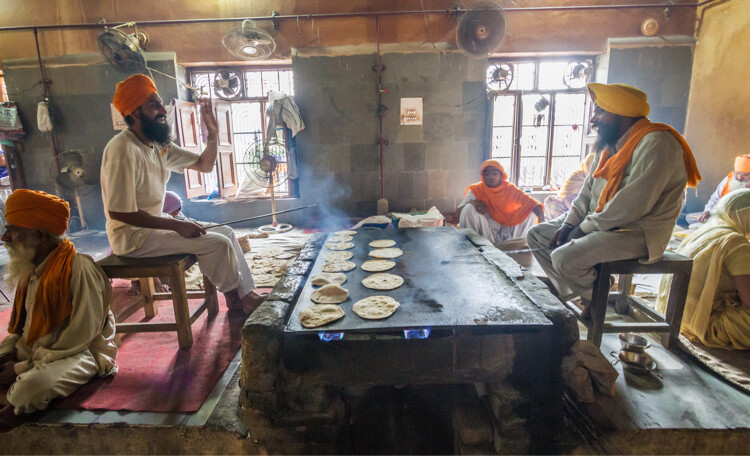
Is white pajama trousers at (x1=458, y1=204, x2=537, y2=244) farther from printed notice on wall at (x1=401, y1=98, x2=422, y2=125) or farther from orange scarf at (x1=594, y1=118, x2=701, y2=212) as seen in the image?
printed notice on wall at (x1=401, y1=98, x2=422, y2=125)

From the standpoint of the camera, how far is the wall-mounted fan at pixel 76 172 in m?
6.25

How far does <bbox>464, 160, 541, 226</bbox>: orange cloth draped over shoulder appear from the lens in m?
4.30

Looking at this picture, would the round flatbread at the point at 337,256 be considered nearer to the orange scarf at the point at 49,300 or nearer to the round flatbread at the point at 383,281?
the round flatbread at the point at 383,281

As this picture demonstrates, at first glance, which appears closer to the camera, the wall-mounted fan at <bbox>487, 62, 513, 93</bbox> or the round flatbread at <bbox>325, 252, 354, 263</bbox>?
the round flatbread at <bbox>325, 252, 354, 263</bbox>

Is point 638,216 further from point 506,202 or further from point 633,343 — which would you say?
point 506,202

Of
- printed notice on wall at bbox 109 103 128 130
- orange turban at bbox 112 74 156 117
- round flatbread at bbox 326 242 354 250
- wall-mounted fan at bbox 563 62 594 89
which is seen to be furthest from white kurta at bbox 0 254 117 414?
wall-mounted fan at bbox 563 62 594 89

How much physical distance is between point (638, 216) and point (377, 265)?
5.77ft

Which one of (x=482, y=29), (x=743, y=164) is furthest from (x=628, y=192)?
(x=482, y=29)

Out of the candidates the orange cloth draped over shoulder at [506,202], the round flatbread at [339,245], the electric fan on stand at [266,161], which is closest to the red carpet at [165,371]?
the round flatbread at [339,245]

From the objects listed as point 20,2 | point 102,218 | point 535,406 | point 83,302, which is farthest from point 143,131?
Result: point 20,2

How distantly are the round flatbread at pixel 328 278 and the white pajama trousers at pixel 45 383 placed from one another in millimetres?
1405

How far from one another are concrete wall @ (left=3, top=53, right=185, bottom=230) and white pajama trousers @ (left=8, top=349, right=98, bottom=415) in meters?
5.17

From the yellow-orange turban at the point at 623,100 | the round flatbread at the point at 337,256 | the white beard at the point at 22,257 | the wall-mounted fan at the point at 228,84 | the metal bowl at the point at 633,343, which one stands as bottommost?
the metal bowl at the point at 633,343

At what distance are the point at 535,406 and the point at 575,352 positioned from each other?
320 millimetres
